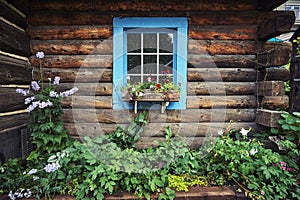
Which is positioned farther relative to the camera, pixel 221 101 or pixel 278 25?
pixel 221 101

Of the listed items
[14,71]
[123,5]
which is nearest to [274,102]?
[123,5]

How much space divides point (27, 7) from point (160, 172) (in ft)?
8.69

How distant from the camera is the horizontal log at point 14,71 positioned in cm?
226

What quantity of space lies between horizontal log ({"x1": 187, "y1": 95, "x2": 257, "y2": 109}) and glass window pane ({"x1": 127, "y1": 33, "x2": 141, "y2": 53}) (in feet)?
3.24

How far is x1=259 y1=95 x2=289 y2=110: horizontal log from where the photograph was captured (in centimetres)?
254

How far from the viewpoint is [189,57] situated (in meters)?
2.75

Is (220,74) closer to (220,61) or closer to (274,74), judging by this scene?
(220,61)

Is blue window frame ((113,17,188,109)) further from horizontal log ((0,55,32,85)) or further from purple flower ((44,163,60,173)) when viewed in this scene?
horizontal log ((0,55,32,85))

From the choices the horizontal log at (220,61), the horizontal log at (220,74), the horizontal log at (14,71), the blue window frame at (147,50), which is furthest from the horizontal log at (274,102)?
the horizontal log at (14,71)

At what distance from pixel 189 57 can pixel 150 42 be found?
0.59 m

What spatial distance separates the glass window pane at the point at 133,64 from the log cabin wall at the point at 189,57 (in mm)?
280

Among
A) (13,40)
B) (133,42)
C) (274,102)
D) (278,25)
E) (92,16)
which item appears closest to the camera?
(278,25)

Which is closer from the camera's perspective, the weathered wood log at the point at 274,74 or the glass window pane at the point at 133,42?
the weathered wood log at the point at 274,74

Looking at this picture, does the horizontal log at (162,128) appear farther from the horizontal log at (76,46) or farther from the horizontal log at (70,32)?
the horizontal log at (70,32)
